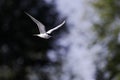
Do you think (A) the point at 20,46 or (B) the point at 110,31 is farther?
(A) the point at 20,46

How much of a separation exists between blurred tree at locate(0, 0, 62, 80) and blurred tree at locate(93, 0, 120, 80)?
1779 mm

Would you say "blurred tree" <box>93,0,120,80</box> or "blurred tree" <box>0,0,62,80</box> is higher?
"blurred tree" <box>93,0,120,80</box>

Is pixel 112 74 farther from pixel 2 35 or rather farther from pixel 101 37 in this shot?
pixel 2 35

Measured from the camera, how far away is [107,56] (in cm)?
2106

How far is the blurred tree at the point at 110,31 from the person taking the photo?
820 inches

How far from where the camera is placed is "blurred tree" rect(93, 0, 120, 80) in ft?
68.3

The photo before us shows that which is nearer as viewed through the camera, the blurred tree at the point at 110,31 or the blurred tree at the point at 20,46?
the blurred tree at the point at 110,31

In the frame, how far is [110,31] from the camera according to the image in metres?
21.8

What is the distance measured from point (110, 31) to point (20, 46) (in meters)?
3.32

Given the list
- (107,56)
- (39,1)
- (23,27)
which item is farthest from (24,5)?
(107,56)

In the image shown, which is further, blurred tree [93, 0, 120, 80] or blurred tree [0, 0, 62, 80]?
blurred tree [0, 0, 62, 80]

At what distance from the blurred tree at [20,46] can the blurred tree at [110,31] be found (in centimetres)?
178

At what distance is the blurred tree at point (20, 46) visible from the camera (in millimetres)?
21250

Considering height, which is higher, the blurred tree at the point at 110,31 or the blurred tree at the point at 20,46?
the blurred tree at the point at 110,31
